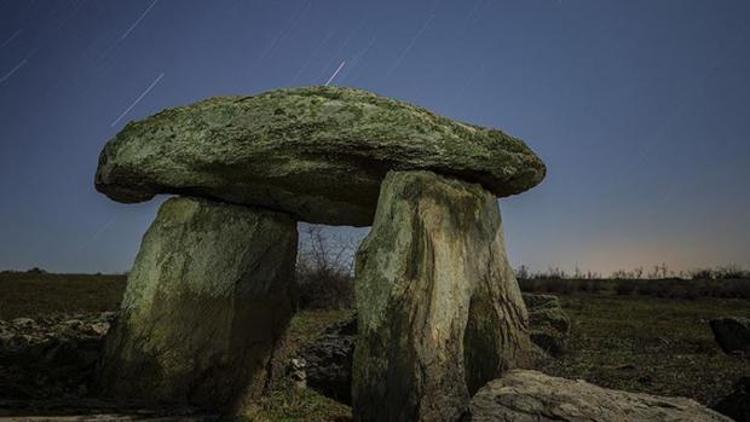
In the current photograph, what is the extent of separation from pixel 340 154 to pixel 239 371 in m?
3.03

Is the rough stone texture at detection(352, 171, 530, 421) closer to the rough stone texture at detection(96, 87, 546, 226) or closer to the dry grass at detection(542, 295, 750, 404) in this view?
the rough stone texture at detection(96, 87, 546, 226)

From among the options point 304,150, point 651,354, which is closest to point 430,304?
point 304,150

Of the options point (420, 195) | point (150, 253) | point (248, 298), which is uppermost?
point (420, 195)

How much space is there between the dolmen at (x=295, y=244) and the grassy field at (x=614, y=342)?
1063 millimetres

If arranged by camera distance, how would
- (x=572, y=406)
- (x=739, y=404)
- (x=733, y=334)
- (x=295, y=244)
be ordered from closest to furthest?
(x=572, y=406), (x=739, y=404), (x=295, y=244), (x=733, y=334)

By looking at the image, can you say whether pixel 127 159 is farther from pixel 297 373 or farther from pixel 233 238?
pixel 297 373

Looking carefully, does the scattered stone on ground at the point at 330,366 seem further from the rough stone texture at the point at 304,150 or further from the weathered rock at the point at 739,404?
the weathered rock at the point at 739,404

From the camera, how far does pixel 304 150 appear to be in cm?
620

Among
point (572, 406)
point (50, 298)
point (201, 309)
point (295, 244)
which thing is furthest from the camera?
point (50, 298)

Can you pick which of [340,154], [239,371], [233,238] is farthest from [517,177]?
[239,371]

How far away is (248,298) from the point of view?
294 inches

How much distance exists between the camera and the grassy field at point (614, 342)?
310 inches

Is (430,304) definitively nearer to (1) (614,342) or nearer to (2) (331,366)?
(2) (331,366)

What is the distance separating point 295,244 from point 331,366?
1.81 m
